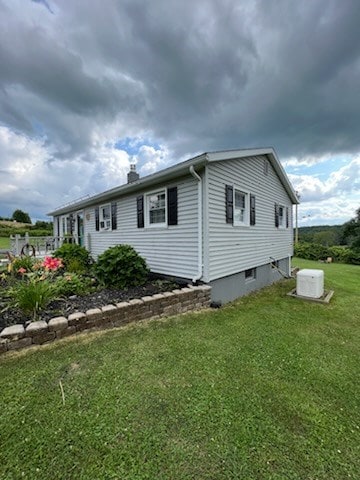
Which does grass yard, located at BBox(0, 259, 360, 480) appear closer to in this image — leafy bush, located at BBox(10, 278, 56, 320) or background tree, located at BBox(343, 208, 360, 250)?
leafy bush, located at BBox(10, 278, 56, 320)

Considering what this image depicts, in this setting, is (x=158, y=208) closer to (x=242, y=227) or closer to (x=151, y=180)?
(x=151, y=180)

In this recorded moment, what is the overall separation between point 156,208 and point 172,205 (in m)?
0.91

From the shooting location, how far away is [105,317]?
3.52 m

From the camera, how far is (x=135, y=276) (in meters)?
5.52

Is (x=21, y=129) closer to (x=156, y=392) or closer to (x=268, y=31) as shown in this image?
(x=268, y=31)

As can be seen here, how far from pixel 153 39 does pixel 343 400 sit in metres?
9.39

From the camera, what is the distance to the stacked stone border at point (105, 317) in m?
2.88

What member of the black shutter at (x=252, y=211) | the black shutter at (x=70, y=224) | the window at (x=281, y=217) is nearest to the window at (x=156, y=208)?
the black shutter at (x=252, y=211)

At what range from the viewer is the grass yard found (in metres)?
1.51

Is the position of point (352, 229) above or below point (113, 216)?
below

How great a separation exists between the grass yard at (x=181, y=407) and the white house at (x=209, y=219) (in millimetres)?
2113

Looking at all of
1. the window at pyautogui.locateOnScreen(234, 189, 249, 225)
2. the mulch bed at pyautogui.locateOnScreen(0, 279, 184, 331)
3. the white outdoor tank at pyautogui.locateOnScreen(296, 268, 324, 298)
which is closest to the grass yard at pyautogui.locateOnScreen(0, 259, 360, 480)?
the mulch bed at pyautogui.locateOnScreen(0, 279, 184, 331)

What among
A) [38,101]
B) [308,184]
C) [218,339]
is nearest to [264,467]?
[218,339]

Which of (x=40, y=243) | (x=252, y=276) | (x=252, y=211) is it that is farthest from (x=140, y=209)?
(x=40, y=243)
